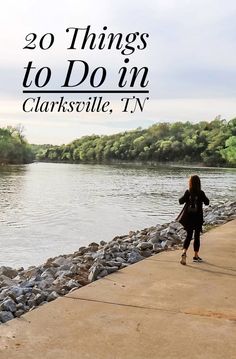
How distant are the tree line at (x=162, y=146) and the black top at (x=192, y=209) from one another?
Result: 9719 cm

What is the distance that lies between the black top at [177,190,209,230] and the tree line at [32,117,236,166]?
97192 millimetres

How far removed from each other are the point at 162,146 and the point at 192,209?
125495 millimetres

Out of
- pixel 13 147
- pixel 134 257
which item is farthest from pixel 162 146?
pixel 134 257

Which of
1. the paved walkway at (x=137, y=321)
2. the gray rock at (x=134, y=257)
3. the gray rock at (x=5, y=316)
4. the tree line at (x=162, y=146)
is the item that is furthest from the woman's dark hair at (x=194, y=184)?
the tree line at (x=162, y=146)

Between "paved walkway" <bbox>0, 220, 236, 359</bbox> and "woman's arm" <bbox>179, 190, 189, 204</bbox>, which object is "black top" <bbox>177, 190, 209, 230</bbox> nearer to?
"woman's arm" <bbox>179, 190, 189, 204</bbox>

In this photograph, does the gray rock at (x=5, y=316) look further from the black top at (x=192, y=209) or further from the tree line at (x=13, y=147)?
the tree line at (x=13, y=147)

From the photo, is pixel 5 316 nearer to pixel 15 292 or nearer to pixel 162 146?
pixel 15 292

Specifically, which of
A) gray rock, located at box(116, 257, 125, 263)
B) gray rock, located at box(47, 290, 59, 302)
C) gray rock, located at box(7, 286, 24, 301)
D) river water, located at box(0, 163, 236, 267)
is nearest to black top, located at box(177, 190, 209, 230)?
gray rock, located at box(116, 257, 125, 263)

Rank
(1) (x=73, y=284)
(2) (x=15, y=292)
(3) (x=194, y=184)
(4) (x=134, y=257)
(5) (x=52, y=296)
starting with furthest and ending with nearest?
(4) (x=134, y=257) → (3) (x=194, y=184) → (1) (x=73, y=284) → (2) (x=15, y=292) → (5) (x=52, y=296)

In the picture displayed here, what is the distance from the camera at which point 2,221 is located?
20.2 meters

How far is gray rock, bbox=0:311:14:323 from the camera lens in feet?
16.6

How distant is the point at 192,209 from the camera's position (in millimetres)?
7867

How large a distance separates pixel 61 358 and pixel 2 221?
16732mm

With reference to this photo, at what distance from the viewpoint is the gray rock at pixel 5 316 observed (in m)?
5.06
